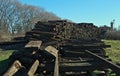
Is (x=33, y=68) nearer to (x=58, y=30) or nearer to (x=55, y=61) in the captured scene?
(x=55, y=61)

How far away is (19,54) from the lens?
7.76 meters

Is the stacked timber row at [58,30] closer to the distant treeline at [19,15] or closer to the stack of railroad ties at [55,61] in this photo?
the stack of railroad ties at [55,61]

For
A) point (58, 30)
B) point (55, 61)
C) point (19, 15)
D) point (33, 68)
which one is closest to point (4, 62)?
point (58, 30)

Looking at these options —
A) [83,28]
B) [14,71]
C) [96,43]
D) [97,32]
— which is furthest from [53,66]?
[97,32]

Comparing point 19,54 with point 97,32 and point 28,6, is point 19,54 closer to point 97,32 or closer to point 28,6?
point 97,32

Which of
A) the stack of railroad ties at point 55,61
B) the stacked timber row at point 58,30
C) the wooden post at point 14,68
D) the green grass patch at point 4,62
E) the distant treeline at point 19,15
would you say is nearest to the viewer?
the wooden post at point 14,68

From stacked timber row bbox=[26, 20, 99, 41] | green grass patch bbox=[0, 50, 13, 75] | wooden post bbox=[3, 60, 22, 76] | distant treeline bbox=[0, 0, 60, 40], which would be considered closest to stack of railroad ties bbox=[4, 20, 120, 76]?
wooden post bbox=[3, 60, 22, 76]

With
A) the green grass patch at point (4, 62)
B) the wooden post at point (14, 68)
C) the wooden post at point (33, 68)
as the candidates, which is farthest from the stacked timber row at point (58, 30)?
the wooden post at point (14, 68)

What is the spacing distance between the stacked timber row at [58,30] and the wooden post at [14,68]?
544cm

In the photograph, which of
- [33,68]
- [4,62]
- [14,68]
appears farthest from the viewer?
[4,62]

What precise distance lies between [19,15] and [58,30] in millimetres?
73868

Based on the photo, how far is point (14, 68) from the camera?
682 centimetres

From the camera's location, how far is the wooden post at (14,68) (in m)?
6.39

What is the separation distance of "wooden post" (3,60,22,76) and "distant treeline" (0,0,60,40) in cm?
7418
